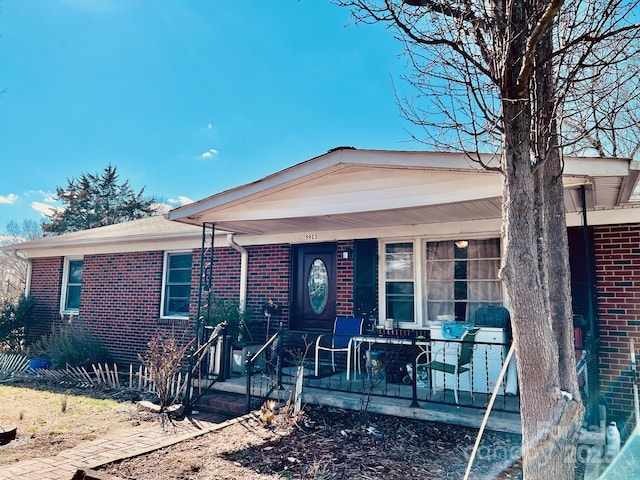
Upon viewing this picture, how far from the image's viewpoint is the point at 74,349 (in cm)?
886

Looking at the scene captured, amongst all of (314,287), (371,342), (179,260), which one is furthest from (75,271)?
(371,342)

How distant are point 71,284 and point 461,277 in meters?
9.20

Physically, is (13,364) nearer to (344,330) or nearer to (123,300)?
(123,300)

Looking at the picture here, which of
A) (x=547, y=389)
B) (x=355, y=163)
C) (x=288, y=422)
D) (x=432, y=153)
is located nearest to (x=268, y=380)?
(x=288, y=422)

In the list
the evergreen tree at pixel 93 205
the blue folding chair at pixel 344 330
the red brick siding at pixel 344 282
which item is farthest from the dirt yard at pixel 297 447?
the evergreen tree at pixel 93 205

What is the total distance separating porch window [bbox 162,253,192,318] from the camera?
9031 millimetres

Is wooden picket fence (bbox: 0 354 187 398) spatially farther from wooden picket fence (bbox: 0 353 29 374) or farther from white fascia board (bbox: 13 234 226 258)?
white fascia board (bbox: 13 234 226 258)

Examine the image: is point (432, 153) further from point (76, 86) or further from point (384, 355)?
point (76, 86)

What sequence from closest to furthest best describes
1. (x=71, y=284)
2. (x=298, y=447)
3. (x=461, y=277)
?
1. (x=298, y=447)
2. (x=461, y=277)
3. (x=71, y=284)

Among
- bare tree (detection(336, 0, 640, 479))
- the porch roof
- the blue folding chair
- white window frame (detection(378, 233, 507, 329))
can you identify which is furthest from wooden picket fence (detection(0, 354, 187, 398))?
bare tree (detection(336, 0, 640, 479))

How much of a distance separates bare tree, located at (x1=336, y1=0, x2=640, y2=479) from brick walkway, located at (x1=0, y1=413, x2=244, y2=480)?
3.64 metres

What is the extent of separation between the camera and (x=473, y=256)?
21.1 feet

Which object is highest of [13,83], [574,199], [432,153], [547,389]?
[13,83]

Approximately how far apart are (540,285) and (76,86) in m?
11.6
